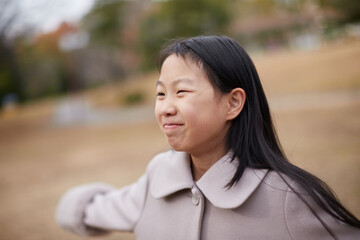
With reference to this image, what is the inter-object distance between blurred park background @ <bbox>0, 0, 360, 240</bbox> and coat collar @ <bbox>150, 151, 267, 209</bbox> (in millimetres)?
933

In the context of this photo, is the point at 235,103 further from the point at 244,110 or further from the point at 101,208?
the point at 101,208

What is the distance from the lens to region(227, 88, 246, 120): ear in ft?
4.81

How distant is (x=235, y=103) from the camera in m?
1.48

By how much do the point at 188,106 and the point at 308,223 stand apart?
60 centimetres

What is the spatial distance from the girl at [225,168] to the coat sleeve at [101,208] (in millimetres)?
141

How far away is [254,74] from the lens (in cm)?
152

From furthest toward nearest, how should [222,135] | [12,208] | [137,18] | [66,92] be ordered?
[66,92] → [137,18] → [12,208] → [222,135]

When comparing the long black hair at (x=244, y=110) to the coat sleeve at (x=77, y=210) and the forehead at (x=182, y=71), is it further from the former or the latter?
the coat sleeve at (x=77, y=210)

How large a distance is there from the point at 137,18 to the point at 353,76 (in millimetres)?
15149

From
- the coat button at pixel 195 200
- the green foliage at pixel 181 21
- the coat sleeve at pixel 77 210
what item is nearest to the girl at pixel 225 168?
the coat button at pixel 195 200

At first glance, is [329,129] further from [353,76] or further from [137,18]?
[137,18]

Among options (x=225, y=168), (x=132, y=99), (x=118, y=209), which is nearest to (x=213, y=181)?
(x=225, y=168)

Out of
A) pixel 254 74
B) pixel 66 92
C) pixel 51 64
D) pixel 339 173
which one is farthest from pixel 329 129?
pixel 66 92

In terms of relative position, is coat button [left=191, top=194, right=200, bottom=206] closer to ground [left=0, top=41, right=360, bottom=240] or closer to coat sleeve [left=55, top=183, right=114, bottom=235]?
coat sleeve [left=55, top=183, right=114, bottom=235]
